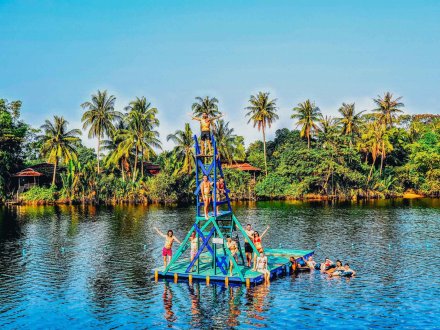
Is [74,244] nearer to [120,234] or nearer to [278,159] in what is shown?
[120,234]

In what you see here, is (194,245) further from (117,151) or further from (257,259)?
(117,151)

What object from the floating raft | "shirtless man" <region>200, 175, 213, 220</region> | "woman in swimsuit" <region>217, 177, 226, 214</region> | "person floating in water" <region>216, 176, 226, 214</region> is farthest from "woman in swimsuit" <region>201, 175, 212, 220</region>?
the floating raft

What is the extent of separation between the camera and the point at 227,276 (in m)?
25.0

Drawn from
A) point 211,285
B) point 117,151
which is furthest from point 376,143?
point 211,285

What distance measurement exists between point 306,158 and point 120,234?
4317cm

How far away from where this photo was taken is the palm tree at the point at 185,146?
7831 centimetres

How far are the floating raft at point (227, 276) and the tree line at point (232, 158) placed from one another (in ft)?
154

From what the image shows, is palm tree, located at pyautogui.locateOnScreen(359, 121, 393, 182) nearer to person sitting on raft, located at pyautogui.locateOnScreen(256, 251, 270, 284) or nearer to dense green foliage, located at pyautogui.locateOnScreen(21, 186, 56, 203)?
dense green foliage, located at pyautogui.locateOnScreen(21, 186, 56, 203)

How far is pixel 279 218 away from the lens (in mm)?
53750

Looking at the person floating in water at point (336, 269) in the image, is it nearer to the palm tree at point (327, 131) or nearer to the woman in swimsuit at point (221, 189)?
the woman in swimsuit at point (221, 189)

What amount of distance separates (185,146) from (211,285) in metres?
55.0

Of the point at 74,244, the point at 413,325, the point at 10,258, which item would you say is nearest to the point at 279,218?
the point at 74,244

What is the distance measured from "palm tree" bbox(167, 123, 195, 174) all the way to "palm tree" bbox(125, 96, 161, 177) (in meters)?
3.18

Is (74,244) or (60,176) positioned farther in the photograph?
(60,176)
